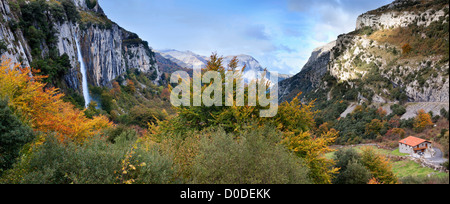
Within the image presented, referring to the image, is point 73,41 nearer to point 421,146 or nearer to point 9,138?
point 9,138

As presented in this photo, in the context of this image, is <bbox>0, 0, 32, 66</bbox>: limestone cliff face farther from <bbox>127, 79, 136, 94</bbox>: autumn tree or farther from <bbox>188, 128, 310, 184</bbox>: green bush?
<bbox>127, 79, 136, 94</bbox>: autumn tree

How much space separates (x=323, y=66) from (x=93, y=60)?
473ft

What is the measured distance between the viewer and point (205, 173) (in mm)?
8008

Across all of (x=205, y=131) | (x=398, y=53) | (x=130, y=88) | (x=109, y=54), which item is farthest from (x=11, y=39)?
(x=130, y=88)

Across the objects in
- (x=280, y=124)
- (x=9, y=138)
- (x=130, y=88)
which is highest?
(x=130, y=88)

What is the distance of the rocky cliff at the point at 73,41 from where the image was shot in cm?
3600

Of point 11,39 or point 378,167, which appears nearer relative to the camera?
point 378,167

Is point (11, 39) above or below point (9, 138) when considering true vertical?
above

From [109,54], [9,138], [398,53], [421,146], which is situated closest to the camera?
[9,138]

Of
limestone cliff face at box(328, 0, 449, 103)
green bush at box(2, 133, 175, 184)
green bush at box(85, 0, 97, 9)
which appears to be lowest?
green bush at box(2, 133, 175, 184)

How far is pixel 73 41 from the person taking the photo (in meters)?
59.5

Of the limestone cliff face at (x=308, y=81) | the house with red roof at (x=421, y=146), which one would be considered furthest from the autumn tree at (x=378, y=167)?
the limestone cliff face at (x=308, y=81)

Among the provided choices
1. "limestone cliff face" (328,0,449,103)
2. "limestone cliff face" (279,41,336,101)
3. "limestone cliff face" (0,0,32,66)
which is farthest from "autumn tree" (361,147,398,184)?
"limestone cliff face" (279,41,336,101)

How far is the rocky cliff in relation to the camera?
36000mm
